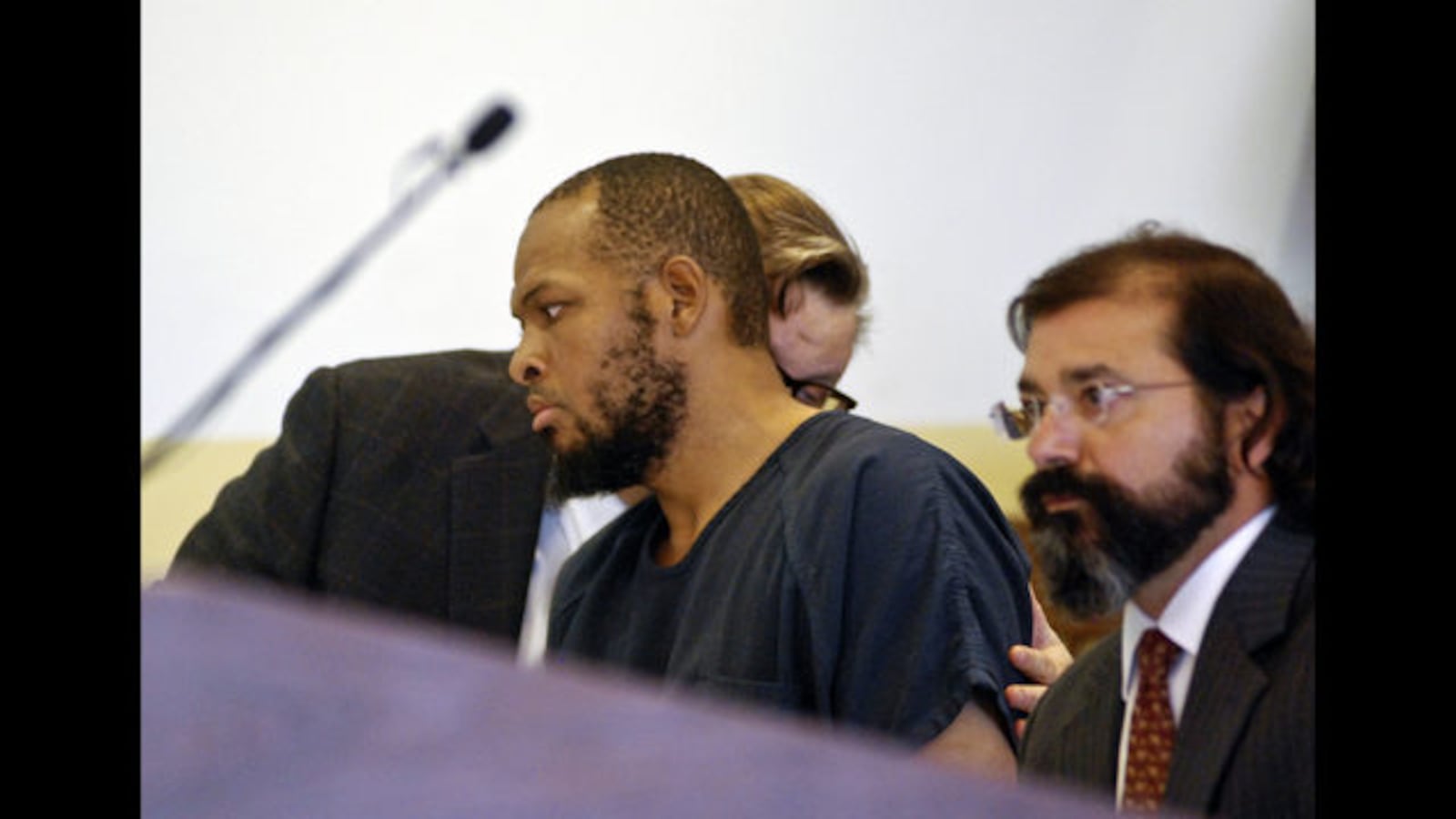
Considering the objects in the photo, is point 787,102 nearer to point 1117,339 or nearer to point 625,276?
point 625,276

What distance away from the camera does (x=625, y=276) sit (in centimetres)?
163

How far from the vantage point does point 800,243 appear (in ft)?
5.45

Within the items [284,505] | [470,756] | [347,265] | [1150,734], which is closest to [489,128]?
[347,265]

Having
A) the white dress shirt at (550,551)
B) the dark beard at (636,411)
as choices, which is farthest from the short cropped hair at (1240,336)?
the white dress shirt at (550,551)

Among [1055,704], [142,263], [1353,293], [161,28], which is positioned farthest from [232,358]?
[1353,293]

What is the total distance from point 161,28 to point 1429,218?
47.7 inches

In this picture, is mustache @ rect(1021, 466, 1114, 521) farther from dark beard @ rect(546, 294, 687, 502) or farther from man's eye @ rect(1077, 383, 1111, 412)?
dark beard @ rect(546, 294, 687, 502)

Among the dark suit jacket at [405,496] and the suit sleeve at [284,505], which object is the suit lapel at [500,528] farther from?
the suit sleeve at [284,505]

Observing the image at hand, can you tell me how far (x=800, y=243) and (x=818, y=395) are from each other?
0.13m

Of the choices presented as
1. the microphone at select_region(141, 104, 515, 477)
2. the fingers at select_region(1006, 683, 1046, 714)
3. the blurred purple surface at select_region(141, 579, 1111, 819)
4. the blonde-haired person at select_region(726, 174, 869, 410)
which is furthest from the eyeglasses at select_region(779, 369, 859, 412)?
the blurred purple surface at select_region(141, 579, 1111, 819)

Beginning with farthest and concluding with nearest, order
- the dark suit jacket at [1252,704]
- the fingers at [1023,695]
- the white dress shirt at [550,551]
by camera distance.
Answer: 1. the white dress shirt at [550,551]
2. the fingers at [1023,695]
3. the dark suit jacket at [1252,704]

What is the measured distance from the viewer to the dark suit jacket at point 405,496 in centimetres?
170

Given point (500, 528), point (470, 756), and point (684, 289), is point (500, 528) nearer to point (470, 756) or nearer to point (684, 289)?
point (684, 289)

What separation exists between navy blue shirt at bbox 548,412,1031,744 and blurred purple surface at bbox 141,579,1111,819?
0.48 meters
